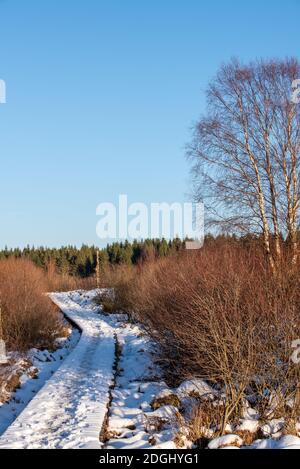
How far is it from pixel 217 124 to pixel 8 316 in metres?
9.49

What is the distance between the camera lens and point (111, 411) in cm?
946

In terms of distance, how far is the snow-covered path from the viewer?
7766 mm

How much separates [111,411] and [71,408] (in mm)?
726

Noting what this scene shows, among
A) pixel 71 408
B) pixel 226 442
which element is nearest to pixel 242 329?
pixel 226 442

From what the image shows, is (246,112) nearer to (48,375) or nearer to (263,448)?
(48,375)

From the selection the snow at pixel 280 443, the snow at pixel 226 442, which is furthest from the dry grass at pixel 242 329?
the snow at pixel 280 443

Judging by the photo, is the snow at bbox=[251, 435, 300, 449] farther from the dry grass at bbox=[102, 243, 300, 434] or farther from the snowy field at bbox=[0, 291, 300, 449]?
the dry grass at bbox=[102, 243, 300, 434]

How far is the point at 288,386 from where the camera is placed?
8.27m

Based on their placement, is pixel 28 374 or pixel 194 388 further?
pixel 28 374

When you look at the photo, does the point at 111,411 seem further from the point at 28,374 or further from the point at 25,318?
the point at 25,318

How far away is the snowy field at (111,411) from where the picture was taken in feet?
24.9

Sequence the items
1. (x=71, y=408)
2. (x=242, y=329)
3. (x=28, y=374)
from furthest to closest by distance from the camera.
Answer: (x=28, y=374) < (x=71, y=408) < (x=242, y=329)

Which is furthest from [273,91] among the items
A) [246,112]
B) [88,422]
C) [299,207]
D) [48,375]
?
[88,422]

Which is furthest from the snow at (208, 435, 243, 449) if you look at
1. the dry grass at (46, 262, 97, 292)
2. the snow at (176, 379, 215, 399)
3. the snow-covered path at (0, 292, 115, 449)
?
the dry grass at (46, 262, 97, 292)
